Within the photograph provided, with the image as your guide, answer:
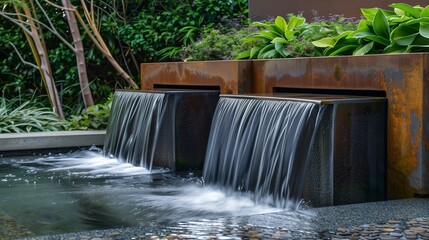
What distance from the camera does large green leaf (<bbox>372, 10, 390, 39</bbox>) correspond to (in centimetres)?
611

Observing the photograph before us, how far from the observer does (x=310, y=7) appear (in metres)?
10.4

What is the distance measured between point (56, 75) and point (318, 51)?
766cm

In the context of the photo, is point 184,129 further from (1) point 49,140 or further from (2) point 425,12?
(2) point 425,12

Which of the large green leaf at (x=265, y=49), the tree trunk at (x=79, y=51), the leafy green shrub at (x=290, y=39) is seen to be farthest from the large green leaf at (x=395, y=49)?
the tree trunk at (x=79, y=51)

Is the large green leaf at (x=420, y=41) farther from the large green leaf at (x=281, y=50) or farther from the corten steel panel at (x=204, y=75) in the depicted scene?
the corten steel panel at (x=204, y=75)

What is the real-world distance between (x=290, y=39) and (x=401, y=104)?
265 centimetres

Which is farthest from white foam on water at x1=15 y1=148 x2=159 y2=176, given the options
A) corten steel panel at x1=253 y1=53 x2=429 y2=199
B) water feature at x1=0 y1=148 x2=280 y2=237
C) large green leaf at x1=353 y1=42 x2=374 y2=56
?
corten steel panel at x1=253 y1=53 x2=429 y2=199

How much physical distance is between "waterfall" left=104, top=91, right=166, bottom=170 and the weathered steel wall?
294cm

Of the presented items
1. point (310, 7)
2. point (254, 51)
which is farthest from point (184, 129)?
point (310, 7)

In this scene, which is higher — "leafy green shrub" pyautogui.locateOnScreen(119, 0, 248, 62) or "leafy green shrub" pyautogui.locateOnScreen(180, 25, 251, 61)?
"leafy green shrub" pyautogui.locateOnScreen(119, 0, 248, 62)

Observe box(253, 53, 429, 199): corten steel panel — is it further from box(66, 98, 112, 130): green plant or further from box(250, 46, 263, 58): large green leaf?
box(66, 98, 112, 130): green plant

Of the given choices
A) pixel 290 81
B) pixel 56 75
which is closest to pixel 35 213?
pixel 290 81

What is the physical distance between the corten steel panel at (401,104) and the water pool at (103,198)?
100cm

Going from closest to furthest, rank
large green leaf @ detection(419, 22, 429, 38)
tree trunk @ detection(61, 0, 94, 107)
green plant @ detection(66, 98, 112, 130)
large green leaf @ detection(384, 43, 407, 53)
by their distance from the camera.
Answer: large green leaf @ detection(419, 22, 429, 38), large green leaf @ detection(384, 43, 407, 53), green plant @ detection(66, 98, 112, 130), tree trunk @ detection(61, 0, 94, 107)
